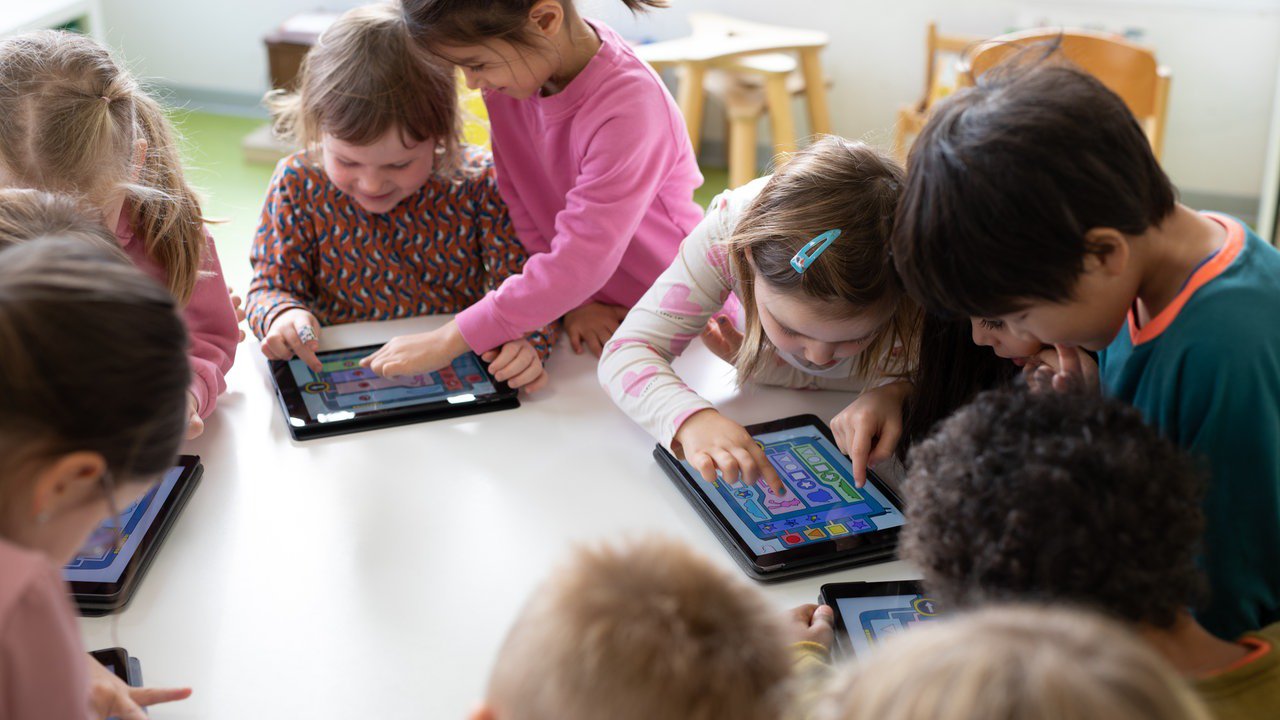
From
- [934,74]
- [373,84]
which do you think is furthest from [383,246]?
[934,74]

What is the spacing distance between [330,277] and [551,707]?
1.10 metres

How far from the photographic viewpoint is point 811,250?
1.05 m

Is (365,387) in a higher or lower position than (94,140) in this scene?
lower

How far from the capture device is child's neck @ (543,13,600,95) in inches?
51.5

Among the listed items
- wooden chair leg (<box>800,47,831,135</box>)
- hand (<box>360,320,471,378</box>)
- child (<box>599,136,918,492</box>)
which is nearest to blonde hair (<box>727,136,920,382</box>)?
child (<box>599,136,918,492</box>)

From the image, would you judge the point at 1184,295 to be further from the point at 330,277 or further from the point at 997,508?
the point at 330,277

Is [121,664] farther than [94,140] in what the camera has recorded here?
No

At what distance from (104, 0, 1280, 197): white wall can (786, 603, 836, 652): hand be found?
250 cm

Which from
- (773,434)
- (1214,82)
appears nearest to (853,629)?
(773,434)

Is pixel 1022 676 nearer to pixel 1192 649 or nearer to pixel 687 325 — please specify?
pixel 1192 649

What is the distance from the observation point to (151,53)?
397 centimetres

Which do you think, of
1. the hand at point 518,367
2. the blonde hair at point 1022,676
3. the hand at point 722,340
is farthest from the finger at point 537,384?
the blonde hair at point 1022,676

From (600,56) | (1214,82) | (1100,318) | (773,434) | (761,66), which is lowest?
(1214,82)

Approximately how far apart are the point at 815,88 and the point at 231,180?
188cm
